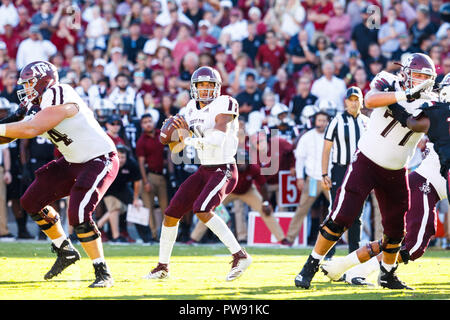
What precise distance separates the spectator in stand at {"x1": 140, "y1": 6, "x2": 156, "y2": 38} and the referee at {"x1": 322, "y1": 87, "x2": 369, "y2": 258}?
23.8 feet

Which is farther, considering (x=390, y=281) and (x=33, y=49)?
(x=33, y=49)

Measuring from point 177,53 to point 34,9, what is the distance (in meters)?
3.51

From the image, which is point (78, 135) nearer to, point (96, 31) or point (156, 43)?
point (156, 43)

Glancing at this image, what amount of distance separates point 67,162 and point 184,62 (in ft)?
23.1

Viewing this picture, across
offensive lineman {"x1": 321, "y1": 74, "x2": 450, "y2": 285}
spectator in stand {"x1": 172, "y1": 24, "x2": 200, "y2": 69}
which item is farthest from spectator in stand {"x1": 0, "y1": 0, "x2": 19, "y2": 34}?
offensive lineman {"x1": 321, "y1": 74, "x2": 450, "y2": 285}

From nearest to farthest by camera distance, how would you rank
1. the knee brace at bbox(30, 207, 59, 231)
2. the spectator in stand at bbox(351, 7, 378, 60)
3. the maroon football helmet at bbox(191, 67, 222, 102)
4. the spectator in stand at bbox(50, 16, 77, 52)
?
1. the knee brace at bbox(30, 207, 59, 231)
2. the maroon football helmet at bbox(191, 67, 222, 102)
3. the spectator in stand at bbox(351, 7, 378, 60)
4. the spectator in stand at bbox(50, 16, 77, 52)

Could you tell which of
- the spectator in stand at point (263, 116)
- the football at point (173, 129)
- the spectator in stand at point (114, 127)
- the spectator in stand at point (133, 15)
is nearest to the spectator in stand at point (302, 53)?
the spectator in stand at point (263, 116)

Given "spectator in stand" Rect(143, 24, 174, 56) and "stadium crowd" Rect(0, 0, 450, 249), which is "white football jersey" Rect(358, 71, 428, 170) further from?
"spectator in stand" Rect(143, 24, 174, 56)

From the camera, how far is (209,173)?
7516 millimetres

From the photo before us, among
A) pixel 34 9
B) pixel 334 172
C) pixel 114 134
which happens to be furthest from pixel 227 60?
pixel 334 172

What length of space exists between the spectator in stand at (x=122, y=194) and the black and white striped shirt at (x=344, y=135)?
3804 millimetres

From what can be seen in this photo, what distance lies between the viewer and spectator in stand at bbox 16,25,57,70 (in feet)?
48.2

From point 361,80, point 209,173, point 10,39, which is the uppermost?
point 10,39

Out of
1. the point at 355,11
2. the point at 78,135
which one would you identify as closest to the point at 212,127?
the point at 78,135
